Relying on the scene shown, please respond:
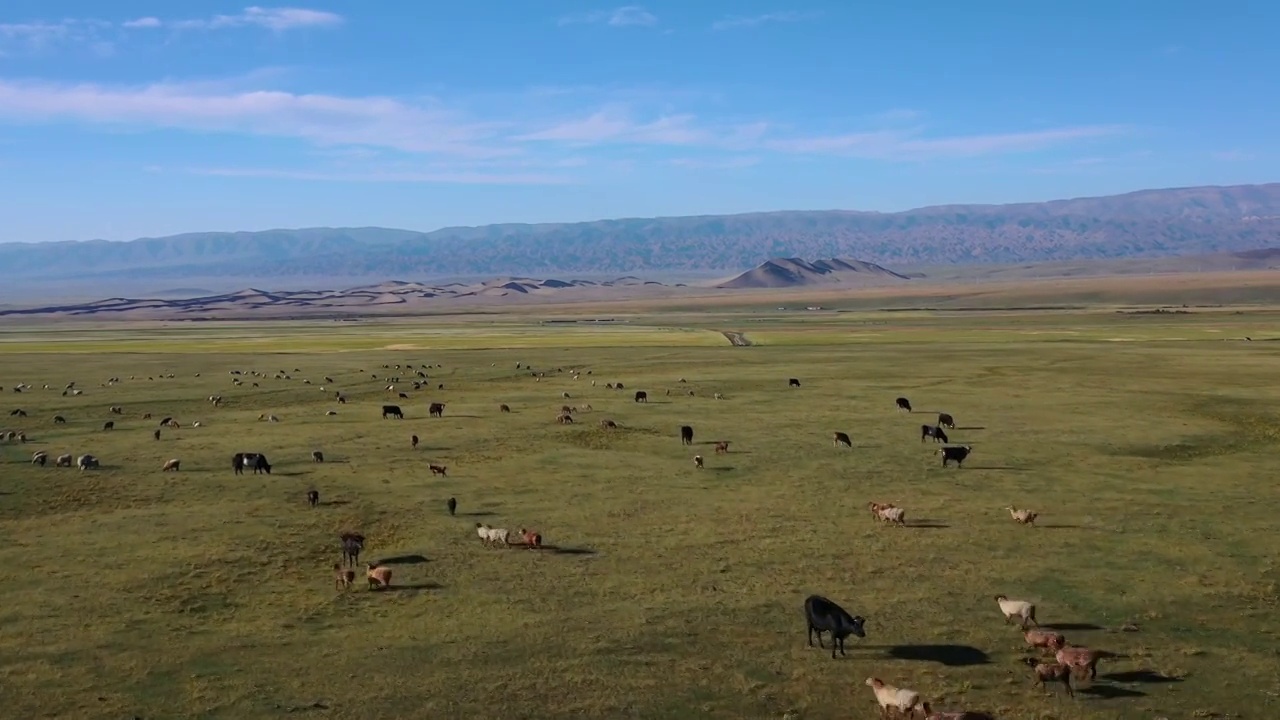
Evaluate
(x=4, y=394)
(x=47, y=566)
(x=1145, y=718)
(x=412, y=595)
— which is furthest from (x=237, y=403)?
(x=1145, y=718)

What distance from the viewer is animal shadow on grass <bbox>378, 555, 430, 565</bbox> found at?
21161 mm

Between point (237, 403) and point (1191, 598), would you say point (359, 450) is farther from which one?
point (1191, 598)

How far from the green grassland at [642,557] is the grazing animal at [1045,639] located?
36 cm

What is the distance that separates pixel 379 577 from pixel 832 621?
29.6 ft

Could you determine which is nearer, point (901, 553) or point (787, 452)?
point (901, 553)

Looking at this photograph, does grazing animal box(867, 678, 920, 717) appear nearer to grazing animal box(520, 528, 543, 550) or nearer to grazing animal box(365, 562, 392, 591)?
grazing animal box(520, 528, 543, 550)

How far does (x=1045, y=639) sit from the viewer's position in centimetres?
1549

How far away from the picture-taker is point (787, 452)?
33.4m

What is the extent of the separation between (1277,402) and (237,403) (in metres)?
49.3

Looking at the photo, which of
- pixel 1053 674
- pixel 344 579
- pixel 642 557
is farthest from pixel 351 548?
pixel 1053 674

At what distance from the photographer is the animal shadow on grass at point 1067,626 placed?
16750 millimetres

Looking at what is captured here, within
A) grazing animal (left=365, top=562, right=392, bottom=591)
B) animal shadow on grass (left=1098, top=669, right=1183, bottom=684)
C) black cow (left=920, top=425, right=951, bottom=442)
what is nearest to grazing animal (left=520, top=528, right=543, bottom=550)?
grazing animal (left=365, top=562, right=392, bottom=591)

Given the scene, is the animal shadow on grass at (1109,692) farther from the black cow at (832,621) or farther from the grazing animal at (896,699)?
the black cow at (832,621)

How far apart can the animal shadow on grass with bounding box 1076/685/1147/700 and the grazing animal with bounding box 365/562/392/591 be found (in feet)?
41.5
